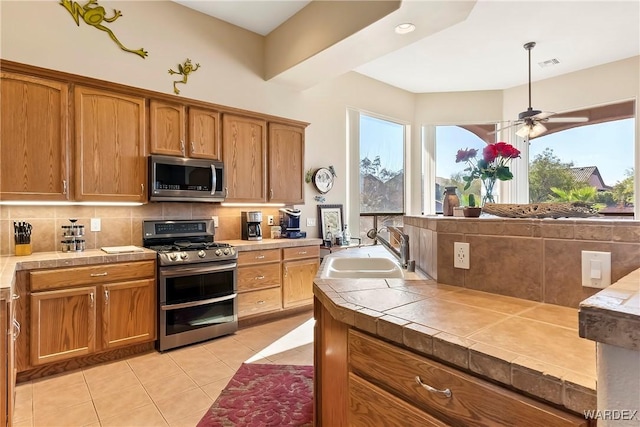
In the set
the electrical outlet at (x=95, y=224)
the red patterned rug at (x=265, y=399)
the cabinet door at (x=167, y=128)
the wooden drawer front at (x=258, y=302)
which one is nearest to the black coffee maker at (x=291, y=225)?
the wooden drawer front at (x=258, y=302)

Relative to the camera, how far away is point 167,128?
3273mm

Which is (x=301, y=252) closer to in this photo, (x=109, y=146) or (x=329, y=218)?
(x=329, y=218)

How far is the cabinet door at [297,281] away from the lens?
12.5 feet

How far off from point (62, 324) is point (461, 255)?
2.78m

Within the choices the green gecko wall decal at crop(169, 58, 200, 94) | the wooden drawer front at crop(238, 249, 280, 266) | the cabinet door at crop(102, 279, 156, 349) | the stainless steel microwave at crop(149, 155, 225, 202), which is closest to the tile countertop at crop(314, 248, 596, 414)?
the cabinet door at crop(102, 279, 156, 349)

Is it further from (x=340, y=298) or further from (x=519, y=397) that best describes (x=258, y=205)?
(x=519, y=397)

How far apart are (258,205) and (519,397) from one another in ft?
11.9

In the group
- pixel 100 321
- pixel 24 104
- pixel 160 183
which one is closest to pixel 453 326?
pixel 100 321

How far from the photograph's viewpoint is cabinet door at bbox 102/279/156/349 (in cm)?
271

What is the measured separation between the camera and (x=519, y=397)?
2.47 ft

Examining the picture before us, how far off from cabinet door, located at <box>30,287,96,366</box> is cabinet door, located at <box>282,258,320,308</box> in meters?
1.79

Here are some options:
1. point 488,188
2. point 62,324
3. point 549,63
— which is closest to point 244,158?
point 62,324

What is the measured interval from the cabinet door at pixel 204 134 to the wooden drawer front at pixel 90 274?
119 centimetres

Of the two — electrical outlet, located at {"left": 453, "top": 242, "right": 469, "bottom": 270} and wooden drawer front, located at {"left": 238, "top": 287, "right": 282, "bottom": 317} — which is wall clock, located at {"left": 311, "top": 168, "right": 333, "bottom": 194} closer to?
wooden drawer front, located at {"left": 238, "top": 287, "right": 282, "bottom": 317}
